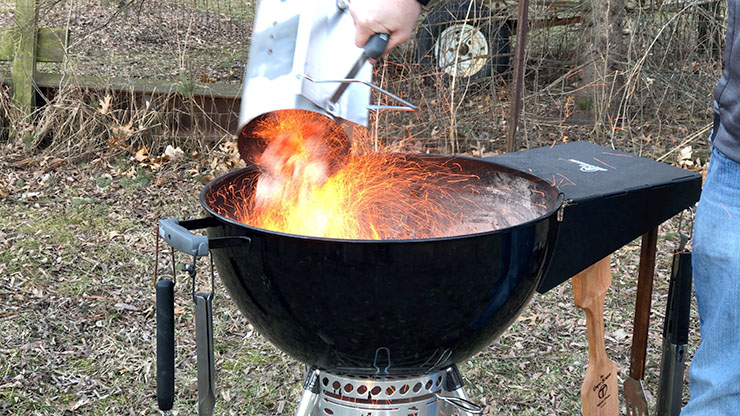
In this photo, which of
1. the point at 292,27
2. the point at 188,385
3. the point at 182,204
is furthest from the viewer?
the point at 182,204

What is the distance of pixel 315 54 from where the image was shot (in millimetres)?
1396

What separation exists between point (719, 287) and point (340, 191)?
0.92m

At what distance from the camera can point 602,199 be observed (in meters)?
1.73

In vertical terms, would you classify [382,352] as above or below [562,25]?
below

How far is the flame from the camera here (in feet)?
5.28

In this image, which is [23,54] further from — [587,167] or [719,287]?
[719,287]

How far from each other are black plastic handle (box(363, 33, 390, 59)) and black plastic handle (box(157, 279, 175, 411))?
59 centimetres

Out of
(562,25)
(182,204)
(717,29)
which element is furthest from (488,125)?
(182,204)

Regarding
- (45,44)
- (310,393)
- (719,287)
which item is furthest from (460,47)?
(310,393)

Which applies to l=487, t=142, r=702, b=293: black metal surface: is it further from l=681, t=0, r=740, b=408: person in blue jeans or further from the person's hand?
the person's hand

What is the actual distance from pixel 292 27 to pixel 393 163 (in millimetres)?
691

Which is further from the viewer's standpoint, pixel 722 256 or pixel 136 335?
pixel 136 335

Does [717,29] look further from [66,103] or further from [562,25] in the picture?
[66,103]

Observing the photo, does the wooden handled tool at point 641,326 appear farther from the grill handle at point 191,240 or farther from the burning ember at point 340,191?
the grill handle at point 191,240
